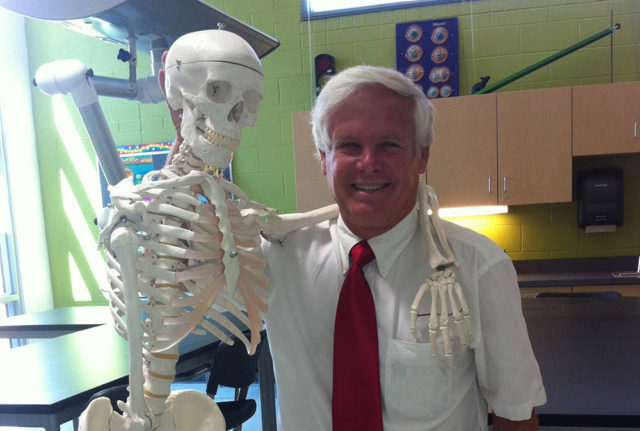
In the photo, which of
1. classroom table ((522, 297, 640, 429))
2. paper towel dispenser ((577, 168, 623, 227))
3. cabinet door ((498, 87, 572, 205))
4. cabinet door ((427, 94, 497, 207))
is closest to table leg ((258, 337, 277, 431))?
classroom table ((522, 297, 640, 429))

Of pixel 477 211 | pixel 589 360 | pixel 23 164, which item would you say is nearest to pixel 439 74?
pixel 477 211

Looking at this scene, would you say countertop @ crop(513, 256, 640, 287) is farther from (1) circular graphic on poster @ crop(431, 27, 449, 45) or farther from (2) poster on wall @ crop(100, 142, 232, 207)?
(2) poster on wall @ crop(100, 142, 232, 207)

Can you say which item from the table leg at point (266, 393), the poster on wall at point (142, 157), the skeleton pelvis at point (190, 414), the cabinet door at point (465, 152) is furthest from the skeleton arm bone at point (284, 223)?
the poster on wall at point (142, 157)

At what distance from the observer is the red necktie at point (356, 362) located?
3.64 ft

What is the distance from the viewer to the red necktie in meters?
1.11

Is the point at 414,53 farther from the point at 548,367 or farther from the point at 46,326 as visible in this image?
the point at 46,326

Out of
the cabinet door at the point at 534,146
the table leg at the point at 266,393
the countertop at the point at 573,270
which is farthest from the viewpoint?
the cabinet door at the point at 534,146

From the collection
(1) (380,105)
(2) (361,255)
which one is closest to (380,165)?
(1) (380,105)

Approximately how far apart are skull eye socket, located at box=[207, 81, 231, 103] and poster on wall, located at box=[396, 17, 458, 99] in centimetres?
323

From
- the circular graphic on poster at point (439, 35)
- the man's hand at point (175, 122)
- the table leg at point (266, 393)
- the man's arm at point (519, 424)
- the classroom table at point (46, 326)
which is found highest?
the circular graphic on poster at point (439, 35)

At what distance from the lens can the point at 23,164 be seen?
4.62m

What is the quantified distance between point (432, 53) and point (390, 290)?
3205 millimetres

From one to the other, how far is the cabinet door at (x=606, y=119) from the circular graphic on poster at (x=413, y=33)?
125 cm

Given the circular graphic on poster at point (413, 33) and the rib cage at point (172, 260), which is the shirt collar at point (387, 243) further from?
the circular graphic on poster at point (413, 33)
